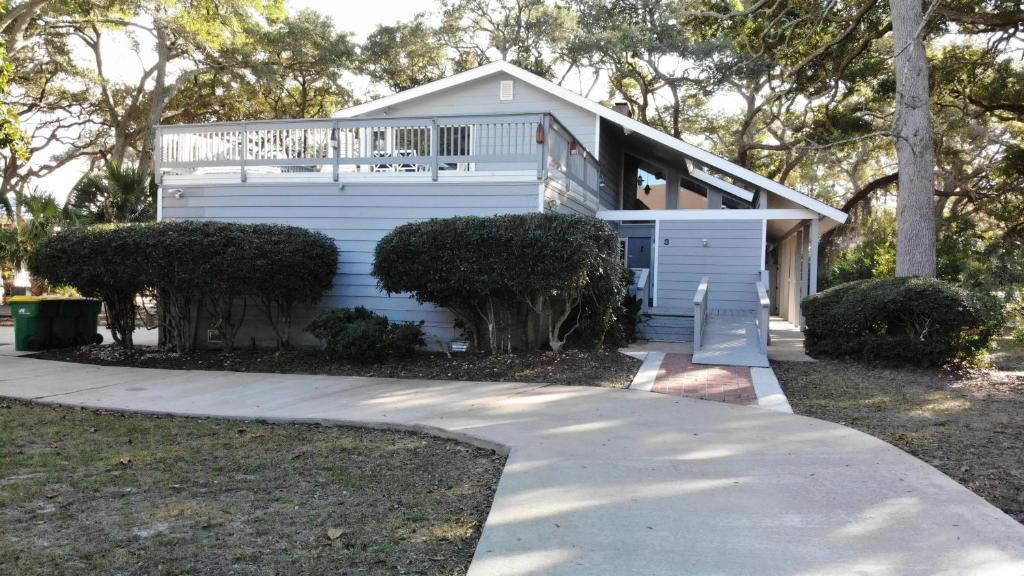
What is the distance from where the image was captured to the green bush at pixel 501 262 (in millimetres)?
9109

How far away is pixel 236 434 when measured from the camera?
20.2ft

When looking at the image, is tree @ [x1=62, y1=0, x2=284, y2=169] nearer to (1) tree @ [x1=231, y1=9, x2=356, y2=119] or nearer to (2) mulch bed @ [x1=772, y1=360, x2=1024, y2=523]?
(1) tree @ [x1=231, y1=9, x2=356, y2=119]

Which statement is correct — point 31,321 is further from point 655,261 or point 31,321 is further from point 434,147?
point 655,261

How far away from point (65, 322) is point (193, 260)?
429cm

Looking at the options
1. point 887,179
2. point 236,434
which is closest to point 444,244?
point 236,434

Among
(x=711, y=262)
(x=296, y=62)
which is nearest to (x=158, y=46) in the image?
(x=296, y=62)

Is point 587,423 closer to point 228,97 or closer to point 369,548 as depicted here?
point 369,548

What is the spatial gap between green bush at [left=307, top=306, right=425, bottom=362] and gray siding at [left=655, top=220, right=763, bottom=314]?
254 inches

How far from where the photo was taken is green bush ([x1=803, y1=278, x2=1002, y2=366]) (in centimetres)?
941

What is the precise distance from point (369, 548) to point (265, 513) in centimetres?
92

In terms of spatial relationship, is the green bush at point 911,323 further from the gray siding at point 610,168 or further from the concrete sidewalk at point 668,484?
the gray siding at point 610,168

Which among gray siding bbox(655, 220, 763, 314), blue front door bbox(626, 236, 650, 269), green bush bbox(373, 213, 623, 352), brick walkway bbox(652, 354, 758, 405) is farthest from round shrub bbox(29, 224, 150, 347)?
gray siding bbox(655, 220, 763, 314)

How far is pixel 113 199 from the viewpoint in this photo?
1291 cm

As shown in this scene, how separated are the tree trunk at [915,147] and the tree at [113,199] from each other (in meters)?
14.0
